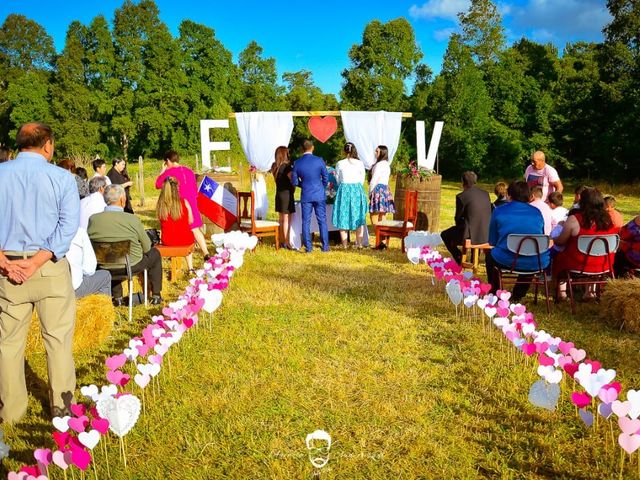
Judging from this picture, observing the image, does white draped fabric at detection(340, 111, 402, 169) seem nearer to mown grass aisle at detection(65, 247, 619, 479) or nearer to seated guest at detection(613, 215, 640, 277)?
seated guest at detection(613, 215, 640, 277)

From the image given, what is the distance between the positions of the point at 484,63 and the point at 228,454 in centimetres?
3264

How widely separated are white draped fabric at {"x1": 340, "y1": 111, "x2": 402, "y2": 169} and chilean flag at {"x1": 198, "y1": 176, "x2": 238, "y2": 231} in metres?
2.90

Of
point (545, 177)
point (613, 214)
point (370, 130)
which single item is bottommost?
point (613, 214)

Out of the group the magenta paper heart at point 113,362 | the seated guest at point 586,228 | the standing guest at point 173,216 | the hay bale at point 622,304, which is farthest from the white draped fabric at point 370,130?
the magenta paper heart at point 113,362

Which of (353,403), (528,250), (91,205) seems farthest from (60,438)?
(528,250)

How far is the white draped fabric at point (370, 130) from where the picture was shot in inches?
426

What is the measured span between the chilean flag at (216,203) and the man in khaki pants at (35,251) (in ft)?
19.8

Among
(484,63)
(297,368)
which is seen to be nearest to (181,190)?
(297,368)

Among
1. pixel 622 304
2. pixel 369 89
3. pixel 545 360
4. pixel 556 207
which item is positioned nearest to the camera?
pixel 545 360

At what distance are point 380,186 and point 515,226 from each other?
12.3 ft

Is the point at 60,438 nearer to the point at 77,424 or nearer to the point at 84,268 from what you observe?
the point at 77,424

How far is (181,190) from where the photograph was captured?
718 cm

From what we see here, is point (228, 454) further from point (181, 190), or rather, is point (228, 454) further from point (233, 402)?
point (181, 190)

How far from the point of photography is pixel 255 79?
41.3 m
